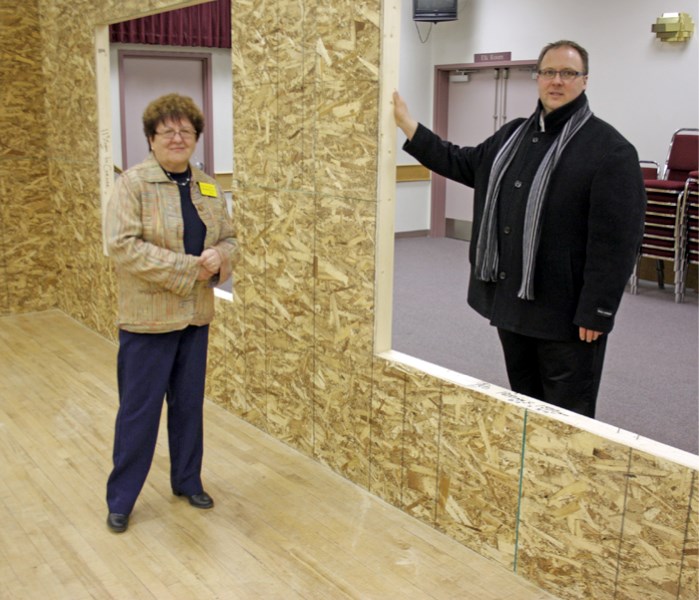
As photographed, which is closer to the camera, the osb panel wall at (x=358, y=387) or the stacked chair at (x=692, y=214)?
the osb panel wall at (x=358, y=387)

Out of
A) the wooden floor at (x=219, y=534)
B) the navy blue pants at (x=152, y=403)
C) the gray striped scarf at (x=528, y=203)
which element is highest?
the gray striped scarf at (x=528, y=203)

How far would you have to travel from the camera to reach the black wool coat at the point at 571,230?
9.22ft

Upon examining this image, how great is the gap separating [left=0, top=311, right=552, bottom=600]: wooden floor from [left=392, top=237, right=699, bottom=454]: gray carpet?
1.75m

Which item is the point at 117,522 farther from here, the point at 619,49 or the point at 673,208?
the point at 619,49

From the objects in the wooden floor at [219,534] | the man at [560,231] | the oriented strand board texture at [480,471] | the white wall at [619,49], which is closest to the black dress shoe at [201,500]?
the wooden floor at [219,534]

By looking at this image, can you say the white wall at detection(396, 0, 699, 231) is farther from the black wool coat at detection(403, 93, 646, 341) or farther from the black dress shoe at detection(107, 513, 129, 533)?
the black dress shoe at detection(107, 513, 129, 533)

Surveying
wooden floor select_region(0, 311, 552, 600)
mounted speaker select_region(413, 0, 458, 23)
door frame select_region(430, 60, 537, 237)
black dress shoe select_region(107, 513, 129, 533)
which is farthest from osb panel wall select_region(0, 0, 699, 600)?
door frame select_region(430, 60, 537, 237)

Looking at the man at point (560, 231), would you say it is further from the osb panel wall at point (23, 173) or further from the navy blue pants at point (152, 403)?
the osb panel wall at point (23, 173)

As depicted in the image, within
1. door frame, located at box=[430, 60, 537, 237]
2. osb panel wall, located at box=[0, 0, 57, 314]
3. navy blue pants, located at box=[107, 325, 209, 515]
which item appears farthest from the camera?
door frame, located at box=[430, 60, 537, 237]

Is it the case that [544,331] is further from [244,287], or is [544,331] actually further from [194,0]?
[194,0]

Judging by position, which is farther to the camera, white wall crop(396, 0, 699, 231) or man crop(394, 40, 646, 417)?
white wall crop(396, 0, 699, 231)

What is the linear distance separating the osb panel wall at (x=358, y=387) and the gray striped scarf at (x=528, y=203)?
0.44 metres

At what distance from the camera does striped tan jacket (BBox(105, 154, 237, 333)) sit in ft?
10.0

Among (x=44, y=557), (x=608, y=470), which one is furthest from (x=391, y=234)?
(x=44, y=557)
